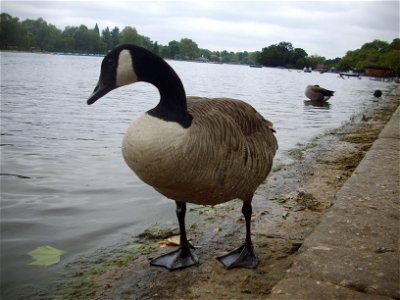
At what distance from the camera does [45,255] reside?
12.6 feet

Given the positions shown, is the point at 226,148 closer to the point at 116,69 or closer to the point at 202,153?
the point at 202,153

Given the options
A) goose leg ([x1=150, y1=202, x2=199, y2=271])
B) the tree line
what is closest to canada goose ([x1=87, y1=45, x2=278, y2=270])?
goose leg ([x1=150, y1=202, x2=199, y2=271])

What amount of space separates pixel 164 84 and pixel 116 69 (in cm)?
36

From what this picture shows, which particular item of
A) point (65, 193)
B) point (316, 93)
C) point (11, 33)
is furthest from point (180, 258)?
point (11, 33)

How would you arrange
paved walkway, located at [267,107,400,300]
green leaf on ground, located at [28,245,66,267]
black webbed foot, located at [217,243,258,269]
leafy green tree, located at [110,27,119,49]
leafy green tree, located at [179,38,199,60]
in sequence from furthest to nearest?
leafy green tree, located at [179,38,199,60]
leafy green tree, located at [110,27,119,49]
green leaf on ground, located at [28,245,66,267]
black webbed foot, located at [217,243,258,269]
paved walkway, located at [267,107,400,300]

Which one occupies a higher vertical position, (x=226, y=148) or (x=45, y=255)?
(x=226, y=148)

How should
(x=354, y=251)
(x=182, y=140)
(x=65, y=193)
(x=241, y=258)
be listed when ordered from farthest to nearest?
(x=65, y=193) → (x=241, y=258) → (x=354, y=251) → (x=182, y=140)

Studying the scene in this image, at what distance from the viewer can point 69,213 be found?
4.89 meters

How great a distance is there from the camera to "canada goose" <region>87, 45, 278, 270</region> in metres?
2.62

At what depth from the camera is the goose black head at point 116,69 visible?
9.14 feet

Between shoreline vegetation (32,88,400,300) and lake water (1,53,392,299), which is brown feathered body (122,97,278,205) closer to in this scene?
shoreline vegetation (32,88,400,300)

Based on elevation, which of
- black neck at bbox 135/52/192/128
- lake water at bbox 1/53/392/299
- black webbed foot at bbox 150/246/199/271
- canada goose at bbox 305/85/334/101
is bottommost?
lake water at bbox 1/53/392/299

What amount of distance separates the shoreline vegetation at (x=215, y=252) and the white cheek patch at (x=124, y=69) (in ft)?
5.45

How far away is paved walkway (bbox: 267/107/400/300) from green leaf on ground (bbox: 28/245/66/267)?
7.43 feet
